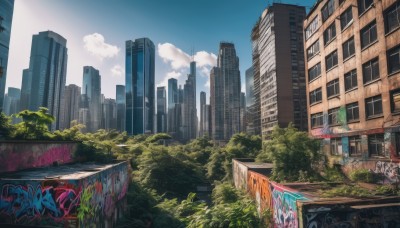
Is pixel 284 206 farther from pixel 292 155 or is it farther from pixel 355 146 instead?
pixel 355 146

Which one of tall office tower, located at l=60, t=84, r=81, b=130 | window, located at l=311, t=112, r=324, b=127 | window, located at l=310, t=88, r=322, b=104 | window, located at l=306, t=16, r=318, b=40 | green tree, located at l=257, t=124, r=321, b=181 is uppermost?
tall office tower, located at l=60, t=84, r=81, b=130

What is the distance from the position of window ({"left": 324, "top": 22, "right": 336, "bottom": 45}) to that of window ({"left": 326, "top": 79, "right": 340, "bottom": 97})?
4.57 metres

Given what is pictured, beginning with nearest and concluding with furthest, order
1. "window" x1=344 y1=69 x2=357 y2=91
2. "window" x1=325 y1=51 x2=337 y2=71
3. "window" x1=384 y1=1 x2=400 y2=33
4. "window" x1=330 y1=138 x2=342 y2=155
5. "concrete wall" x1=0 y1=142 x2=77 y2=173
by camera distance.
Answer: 1. "concrete wall" x1=0 y1=142 x2=77 y2=173
2. "window" x1=384 y1=1 x2=400 y2=33
3. "window" x1=344 y1=69 x2=357 y2=91
4. "window" x1=330 y1=138 x2=342 y2=155
5. "window" x1=325 y1=51 x2=337 y2=71

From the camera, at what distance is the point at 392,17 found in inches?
672

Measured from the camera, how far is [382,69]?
17719 millimetres

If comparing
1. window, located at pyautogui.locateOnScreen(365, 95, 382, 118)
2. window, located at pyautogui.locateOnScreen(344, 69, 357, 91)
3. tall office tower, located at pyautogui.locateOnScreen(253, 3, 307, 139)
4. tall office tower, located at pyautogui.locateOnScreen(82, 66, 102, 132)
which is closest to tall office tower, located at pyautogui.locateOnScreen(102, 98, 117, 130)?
tall office tower, located at pyautogui.locateOnScreen(82, 66, 102, 132)

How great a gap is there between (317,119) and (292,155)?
1293 centimetres

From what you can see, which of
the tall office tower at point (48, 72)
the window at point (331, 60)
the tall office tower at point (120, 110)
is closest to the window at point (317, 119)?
the window at point (331, 60)

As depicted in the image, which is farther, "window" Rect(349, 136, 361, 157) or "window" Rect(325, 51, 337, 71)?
"window" Rect(325, 51, 337, 71)

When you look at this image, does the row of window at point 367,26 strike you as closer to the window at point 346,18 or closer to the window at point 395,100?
the window at point 346,18

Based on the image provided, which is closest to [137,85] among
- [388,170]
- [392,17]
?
[392,17]

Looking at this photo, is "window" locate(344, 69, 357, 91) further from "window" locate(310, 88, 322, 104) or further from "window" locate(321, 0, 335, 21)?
"window" locate(321, 0, 335, 21)

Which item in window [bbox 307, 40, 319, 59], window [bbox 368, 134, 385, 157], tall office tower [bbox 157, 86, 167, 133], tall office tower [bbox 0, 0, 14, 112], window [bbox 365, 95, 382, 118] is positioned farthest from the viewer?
tall office tower [bbox 157, 86, 167, 133]

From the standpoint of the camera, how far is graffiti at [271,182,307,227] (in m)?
9.21
